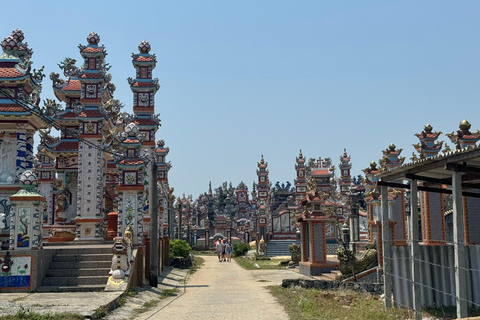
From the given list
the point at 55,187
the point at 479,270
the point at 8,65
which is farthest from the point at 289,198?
the point at 479,270

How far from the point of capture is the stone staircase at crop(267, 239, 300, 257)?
50772mm

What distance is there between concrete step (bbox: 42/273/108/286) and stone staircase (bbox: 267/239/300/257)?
34.4m

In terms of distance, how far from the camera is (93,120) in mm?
23656

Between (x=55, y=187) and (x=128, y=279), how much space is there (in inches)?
545

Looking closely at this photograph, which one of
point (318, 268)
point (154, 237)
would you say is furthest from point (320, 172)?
point (154, 237)

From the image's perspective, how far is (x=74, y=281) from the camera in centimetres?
1647

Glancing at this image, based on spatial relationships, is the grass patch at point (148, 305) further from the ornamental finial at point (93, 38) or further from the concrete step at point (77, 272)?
the ornamental finial at point (93, 38)

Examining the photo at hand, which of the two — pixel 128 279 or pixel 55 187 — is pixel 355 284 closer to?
pixel 128 279

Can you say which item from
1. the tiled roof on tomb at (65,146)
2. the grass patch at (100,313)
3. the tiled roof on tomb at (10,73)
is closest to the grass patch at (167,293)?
the grass patch at (100,313)

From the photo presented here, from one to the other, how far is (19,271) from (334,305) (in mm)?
8830

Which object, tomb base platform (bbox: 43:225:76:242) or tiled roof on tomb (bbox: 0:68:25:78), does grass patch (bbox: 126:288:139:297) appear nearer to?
tomb base platform (bbox: 43:225:76:242)

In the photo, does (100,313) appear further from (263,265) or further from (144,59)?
(263,265)

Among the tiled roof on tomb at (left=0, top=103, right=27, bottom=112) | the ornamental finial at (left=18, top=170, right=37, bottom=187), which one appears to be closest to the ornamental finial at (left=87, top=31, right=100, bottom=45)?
the tiled roof on tomb at (left=0, top=103, right=27, bottom=112)

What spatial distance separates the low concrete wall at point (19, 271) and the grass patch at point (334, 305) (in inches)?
279
